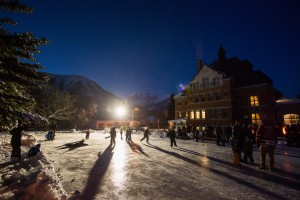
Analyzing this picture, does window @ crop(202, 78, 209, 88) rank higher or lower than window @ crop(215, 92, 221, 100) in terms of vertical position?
higher

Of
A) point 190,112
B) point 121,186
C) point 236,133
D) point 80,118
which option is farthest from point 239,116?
point 80,118

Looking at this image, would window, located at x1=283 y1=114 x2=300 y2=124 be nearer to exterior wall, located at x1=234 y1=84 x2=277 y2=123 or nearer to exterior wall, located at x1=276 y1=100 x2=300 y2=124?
exterior wall, located at x1=276 y1=100 x2=300 y2=124

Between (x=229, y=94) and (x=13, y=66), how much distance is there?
33.6 metres

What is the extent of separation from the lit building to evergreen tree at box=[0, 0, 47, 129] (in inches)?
1214

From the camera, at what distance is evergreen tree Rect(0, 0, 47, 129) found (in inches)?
204

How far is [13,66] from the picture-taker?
559 cm

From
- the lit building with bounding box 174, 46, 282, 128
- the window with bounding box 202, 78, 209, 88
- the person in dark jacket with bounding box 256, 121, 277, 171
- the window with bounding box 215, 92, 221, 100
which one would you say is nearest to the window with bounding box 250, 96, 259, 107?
the lit building with bounding box 174, 46, 282, 128

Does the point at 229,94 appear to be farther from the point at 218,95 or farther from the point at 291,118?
the point at 291,118

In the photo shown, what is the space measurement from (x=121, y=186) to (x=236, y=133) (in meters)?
7.07

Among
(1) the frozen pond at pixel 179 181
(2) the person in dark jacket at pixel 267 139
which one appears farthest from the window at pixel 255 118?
(2) the person in dark jacket at pixel 267 139

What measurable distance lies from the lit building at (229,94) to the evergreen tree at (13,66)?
30.8 m

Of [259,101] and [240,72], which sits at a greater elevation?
[240,72]

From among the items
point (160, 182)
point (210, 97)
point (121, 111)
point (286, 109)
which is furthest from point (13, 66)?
point (121, 111)

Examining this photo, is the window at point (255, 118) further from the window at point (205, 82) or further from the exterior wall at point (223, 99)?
the window at point (205, 82)
